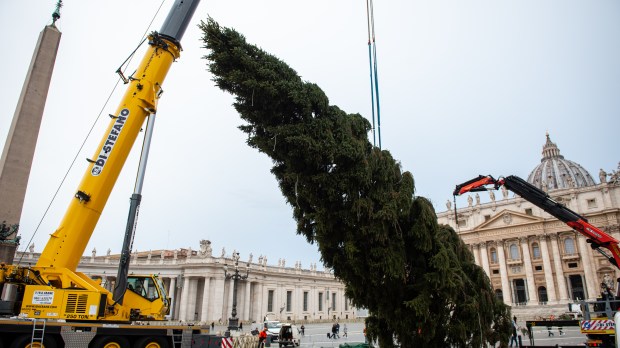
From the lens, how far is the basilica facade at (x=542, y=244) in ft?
202

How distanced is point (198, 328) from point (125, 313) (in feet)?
6.57

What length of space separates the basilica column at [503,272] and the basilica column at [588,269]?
1123 cm

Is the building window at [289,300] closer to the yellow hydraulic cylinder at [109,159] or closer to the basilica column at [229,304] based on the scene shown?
the basilica column at [229,304]

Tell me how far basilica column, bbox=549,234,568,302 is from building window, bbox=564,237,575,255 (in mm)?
1494

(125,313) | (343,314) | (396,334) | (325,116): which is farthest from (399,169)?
(343,314)

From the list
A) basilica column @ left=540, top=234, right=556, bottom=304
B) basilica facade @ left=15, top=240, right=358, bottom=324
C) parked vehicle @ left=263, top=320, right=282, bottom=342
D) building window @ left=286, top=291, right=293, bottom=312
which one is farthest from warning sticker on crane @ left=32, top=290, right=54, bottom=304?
basilica column @ left=540, top=234, right=556, bottom=304

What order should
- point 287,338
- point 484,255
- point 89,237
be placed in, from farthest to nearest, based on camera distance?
point 484,255 < point 287,338 < point 89,237

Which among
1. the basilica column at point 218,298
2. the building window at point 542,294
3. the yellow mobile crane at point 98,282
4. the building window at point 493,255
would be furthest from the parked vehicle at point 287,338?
the building window at point 493,255

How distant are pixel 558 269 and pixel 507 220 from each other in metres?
10.4

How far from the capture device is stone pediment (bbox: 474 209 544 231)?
Result: 67250mm

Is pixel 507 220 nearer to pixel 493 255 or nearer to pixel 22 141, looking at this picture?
pixel 493 255

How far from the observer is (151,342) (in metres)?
10.9

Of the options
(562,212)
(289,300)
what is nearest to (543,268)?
(289,300)

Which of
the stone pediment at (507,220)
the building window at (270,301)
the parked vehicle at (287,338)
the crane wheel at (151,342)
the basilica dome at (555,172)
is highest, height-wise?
the basilica dome at (555,172)
